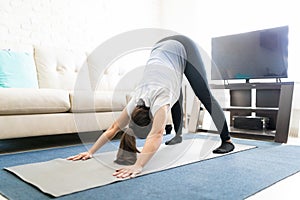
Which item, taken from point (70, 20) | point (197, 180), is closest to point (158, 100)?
point (197, 180)

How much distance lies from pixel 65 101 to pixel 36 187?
103cm

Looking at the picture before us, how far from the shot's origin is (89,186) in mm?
1202

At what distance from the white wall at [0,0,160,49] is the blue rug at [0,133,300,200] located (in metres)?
1.52

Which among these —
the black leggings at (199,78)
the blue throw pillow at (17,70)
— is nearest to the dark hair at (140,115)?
the black leggings at (199,78)

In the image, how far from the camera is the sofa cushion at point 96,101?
222 cm

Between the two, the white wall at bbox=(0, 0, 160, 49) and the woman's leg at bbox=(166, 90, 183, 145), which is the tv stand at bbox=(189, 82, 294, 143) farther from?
the white wall at bbox=(0, 0, 160, 49)

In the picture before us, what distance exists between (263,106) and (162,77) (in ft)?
5.63

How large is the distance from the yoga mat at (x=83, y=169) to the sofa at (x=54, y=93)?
490 mm

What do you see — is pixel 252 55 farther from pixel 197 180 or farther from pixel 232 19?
pixel 197 180

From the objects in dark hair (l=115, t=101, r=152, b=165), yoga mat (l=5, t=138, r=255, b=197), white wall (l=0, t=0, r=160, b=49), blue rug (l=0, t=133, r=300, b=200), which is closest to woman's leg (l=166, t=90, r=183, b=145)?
yoga mat (l=5, t=138, r=255, b=197)

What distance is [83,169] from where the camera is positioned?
4.79ft

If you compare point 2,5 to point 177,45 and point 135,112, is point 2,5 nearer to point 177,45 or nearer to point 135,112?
point 177,45

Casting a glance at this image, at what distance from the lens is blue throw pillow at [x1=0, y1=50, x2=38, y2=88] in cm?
238

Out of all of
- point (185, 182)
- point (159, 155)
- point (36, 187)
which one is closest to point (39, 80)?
point (159, 155)
